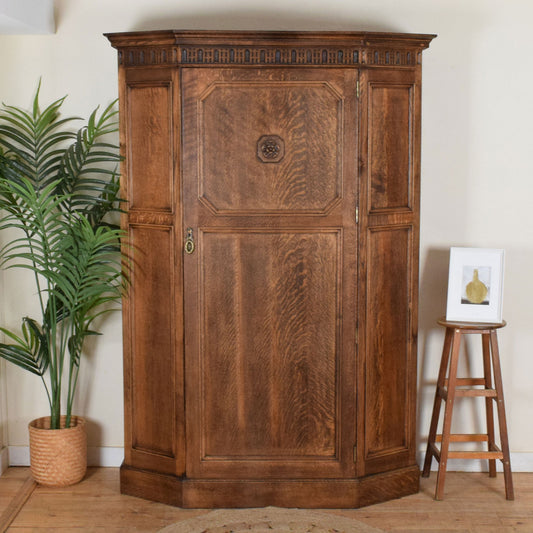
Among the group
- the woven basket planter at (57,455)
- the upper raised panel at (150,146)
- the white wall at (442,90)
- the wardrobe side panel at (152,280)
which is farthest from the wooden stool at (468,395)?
the woven basket planter at (57,455)

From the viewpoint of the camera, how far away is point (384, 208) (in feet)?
11.6

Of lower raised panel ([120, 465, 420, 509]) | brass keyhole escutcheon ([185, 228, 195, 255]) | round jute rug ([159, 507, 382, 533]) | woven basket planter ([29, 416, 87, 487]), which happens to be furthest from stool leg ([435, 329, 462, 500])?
woven basket planter ([29, 416, 87, 487])

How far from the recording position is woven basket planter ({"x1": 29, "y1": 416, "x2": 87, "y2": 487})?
12.5ft

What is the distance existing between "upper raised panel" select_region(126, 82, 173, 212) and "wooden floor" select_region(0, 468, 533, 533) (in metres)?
1.36


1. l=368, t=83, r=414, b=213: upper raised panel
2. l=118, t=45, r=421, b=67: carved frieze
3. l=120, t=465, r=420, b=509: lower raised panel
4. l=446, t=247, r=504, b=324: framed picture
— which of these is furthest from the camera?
l=446, t=247, r=504, b=324: framed picture

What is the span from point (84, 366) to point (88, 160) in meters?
1.06

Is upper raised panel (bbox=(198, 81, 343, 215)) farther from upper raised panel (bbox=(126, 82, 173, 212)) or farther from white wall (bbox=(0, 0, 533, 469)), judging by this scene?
white wall (bbox=(0, 0, 533, 469))

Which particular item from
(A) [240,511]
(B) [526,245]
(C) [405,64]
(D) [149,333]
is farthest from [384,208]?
(A) [240,511]

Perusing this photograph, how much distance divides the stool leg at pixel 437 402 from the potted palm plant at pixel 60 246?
1.56 metres

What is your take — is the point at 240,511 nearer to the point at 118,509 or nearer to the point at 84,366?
the point at 118,509

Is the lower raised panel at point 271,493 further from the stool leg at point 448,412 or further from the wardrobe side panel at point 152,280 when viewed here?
the stool leg at point 448,412

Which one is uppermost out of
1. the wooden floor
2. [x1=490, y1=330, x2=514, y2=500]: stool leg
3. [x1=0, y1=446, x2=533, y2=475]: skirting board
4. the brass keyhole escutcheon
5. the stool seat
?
the brass keyhole escutcheon

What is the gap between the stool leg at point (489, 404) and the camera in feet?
12.5

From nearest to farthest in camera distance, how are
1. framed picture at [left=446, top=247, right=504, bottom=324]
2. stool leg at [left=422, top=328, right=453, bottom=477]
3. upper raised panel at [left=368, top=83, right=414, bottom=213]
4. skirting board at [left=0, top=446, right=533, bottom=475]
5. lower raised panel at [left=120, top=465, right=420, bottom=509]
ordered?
1. upper raised panel at [left=368, top=83, right=414, bottom=213]
2. lower raised panel at [left=120, top=465, right=420, bottom=509]
3. framed picture at [left=446, top=247, right=504, bottom=324]
4. stool leg at [left=422, top=328, right=453, bottom=477]
5. skirting board at [left=0, top=446, right=533, bottom=475]
